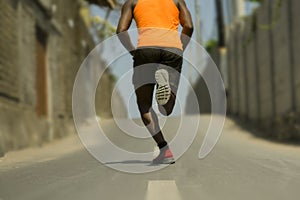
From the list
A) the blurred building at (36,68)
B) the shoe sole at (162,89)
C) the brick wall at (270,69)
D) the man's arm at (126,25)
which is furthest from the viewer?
the brick wall at (270,69)

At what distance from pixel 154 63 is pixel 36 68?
11.7m

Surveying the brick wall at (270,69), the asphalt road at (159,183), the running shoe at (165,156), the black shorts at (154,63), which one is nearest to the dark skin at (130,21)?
the black shorts at (154,63)

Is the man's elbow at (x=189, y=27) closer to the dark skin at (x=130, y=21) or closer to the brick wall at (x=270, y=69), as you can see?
the dark skin at (x=130, y=21)

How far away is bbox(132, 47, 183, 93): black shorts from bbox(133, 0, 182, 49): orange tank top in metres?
0.06

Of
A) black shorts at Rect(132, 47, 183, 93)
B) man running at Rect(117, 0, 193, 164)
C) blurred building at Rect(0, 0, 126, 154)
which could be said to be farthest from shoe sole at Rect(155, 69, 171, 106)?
blurred building at Rect(0, 0, 126, 154)

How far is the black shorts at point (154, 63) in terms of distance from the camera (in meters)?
5.79

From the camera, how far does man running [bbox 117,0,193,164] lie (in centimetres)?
577

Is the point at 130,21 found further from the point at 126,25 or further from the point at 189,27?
the point at 189,27

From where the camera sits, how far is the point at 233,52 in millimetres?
25328

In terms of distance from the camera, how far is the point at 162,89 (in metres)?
5.56

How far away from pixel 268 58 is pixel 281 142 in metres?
3.68

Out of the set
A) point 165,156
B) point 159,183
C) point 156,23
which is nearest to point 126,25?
point 156,23

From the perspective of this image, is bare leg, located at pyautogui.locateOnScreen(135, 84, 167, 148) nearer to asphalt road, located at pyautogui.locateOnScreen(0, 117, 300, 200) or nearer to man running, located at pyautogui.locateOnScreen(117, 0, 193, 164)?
man running, located at pyautogui.locateOnScreen(117, 0, 193, 164)

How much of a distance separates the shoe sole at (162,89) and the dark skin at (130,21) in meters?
0.50
